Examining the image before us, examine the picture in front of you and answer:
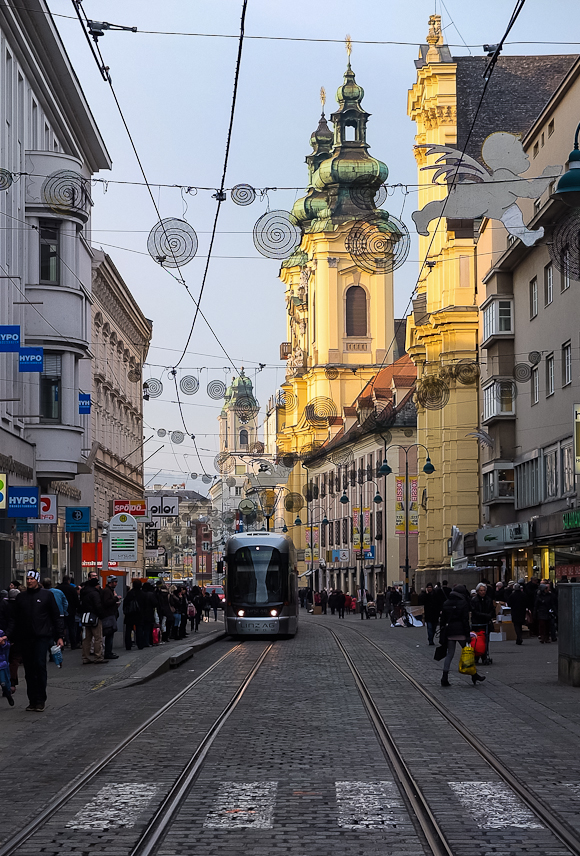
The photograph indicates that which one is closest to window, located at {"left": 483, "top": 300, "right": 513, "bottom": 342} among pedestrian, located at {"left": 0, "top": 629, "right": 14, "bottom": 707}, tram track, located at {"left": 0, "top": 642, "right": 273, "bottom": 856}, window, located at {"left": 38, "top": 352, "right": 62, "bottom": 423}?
window, located at {"left": 38, "top": 352, "right": 62, "bottom": 423}

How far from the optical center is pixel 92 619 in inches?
982

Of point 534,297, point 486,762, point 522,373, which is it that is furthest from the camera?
point 534,297

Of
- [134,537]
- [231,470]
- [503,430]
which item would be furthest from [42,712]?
[231,470]

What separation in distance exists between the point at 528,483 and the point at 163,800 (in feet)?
130

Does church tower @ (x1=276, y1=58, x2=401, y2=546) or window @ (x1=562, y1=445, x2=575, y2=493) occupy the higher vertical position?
church tower @ (x1=276, y1=58, x2=401, y2=546)

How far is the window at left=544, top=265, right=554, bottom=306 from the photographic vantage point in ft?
145

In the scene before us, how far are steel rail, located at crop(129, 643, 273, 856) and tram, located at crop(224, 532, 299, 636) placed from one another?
20.9m

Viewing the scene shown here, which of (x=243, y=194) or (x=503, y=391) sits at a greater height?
(x=503, y=391)

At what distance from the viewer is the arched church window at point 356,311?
4451 inches

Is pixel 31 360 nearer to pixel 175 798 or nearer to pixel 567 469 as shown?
pixel 567 469

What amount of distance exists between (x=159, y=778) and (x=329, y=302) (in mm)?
102355

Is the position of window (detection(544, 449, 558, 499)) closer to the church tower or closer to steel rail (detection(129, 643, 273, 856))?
steel rail (detection(129, 643, 273, 856))

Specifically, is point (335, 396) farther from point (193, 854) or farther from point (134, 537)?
point (193, 854)

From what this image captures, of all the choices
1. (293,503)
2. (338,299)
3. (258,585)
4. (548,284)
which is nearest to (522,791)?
(258,585)
